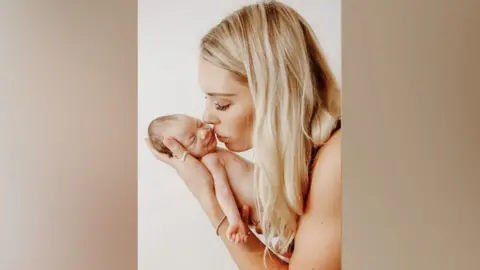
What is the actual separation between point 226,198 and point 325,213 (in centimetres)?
29

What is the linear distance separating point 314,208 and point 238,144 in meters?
0.29

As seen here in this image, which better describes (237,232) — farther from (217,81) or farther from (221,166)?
(217,81)

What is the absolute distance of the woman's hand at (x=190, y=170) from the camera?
4.89ft

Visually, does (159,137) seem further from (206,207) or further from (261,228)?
(261,228)

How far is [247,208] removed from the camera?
146 centimetres
